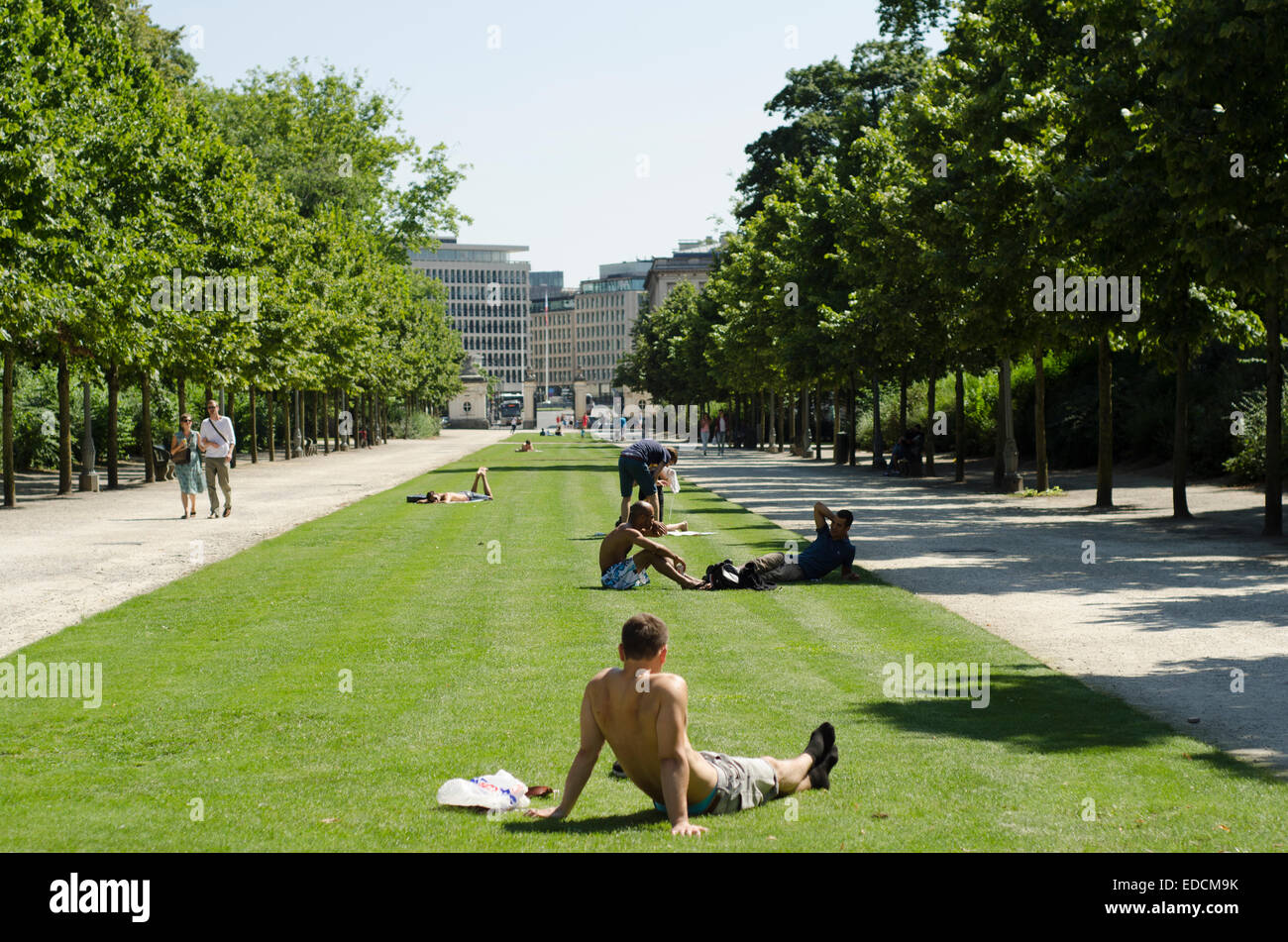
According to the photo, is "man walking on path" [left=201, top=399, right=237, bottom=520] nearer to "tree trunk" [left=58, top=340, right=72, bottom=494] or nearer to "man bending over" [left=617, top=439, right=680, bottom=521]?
"tree trunk" [left=58, top=340, right=72, bottom=494]

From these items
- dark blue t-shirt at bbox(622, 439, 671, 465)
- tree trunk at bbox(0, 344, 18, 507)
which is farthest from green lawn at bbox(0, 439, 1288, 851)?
tree trunk at bbox(0, 344, 18, 507)

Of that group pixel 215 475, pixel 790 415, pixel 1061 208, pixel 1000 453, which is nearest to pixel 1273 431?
pixel 1061 208

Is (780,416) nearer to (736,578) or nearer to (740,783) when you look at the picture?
(736,578)

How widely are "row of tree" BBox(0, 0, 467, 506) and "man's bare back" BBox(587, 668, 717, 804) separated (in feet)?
75.0

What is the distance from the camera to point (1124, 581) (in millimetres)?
18516

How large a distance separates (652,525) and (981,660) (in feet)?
23.6

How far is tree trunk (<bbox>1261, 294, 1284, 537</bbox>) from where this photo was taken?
23469 mm

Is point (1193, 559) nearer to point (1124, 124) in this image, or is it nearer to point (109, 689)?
point (1124, 124)

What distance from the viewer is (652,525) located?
19.3m

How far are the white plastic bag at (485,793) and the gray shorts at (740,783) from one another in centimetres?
103

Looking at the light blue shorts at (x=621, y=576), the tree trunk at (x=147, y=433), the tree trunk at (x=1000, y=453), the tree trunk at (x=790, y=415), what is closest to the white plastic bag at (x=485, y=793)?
the light blue shorts at (x=621, y=576)

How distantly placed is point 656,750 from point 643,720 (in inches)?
7.7

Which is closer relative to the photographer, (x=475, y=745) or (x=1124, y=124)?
(x=475, y=745)
